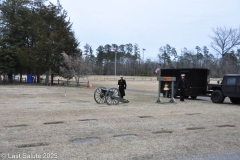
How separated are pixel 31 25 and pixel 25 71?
9.52m

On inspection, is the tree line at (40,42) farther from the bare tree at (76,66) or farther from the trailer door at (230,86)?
the trailer door at (230,86)

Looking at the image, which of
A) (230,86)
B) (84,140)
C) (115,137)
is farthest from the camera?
(230,86)

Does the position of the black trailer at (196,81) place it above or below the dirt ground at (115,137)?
above

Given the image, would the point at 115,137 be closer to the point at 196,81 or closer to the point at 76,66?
the point at 196,81

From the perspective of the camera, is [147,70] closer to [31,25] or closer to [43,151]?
[31,25]

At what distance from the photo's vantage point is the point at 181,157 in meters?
6.05

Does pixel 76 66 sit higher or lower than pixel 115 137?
higher

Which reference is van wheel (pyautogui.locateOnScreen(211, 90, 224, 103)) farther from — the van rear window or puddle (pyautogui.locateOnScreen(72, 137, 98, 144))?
puddle (pyautogui.locateOnScreen(72, 137, 98, 144))

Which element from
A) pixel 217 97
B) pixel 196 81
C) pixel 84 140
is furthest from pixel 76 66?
pixel 84 140

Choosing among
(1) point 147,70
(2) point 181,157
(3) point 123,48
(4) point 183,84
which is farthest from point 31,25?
(3) point 123,48

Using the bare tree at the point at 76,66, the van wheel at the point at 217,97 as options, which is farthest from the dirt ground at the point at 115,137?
the bare tree at the point at 76,66

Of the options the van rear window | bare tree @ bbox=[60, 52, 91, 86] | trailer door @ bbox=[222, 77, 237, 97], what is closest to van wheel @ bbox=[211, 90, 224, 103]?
trailer door @ bbox=[222, 77, 237, 97]

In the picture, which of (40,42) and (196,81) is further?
(40,42)

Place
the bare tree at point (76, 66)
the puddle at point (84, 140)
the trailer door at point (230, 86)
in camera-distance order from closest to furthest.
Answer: the puddle at point (84, 140) → the trailer door at point (230, 86) → the bare tree at point (76, 66)
